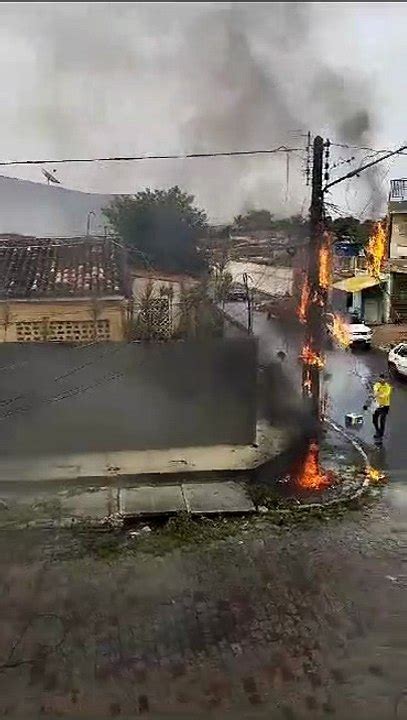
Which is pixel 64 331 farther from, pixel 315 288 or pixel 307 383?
pixel 315 288

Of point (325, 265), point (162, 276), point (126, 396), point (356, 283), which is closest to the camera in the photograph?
point (325, 265)

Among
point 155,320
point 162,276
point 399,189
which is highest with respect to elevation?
point 399,189

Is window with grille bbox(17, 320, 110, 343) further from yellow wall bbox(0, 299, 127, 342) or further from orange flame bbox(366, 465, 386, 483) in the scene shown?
orange flame bbox(366, 465, 386, 483)

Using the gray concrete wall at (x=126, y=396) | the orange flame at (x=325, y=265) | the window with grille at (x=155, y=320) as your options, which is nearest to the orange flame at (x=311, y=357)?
the orange flame at (x=325, y=265)

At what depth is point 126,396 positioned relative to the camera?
424 inches

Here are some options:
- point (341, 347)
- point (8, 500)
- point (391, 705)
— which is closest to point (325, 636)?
point (391, 705)

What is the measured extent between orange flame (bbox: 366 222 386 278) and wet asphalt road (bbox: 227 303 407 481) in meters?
2.69

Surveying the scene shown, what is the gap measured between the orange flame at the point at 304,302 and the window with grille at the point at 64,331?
310cm

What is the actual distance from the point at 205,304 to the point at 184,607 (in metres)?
5.99

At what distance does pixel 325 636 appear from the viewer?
6.43 metres

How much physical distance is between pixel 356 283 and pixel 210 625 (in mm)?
18974

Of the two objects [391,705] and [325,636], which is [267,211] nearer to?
[325,636]

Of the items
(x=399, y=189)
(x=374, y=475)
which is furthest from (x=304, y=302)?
(x=399, y=189)

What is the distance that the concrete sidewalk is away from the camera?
10.1 metres
